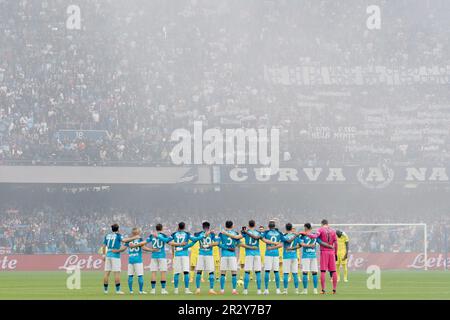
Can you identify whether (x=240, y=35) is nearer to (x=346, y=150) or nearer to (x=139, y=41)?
(x=139, y=41)

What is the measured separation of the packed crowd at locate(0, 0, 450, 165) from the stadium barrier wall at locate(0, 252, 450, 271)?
5.43 meters

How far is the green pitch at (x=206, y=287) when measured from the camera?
29.6m

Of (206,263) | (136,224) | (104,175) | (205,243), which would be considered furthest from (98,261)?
(205,243)

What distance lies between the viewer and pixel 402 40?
208ft

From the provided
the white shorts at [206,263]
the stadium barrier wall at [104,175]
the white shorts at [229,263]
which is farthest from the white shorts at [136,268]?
the stadium barrier wall at [104,175]

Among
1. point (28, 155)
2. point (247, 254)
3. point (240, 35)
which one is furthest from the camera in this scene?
point (240, 35)

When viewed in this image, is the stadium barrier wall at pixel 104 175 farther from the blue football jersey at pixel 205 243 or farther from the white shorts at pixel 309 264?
the white shorts at pixel 309 264

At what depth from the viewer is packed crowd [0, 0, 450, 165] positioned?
53.1 metres

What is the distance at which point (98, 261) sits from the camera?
46.5 m

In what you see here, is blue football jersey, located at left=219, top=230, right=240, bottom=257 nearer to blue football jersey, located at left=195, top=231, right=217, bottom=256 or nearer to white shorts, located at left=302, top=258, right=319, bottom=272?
blue football jersey, located at left=195, top=231, right=217, bottom=256

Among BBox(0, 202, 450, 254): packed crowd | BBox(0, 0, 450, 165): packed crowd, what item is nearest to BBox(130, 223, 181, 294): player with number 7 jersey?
BBox(0, 202, 450, 254): packed crowd

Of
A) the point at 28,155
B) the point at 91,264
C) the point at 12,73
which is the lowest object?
the point at 91,264

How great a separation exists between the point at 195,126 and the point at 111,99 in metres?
4.27

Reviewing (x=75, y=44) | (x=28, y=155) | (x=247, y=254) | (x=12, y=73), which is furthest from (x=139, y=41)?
(x=247, y=254)
